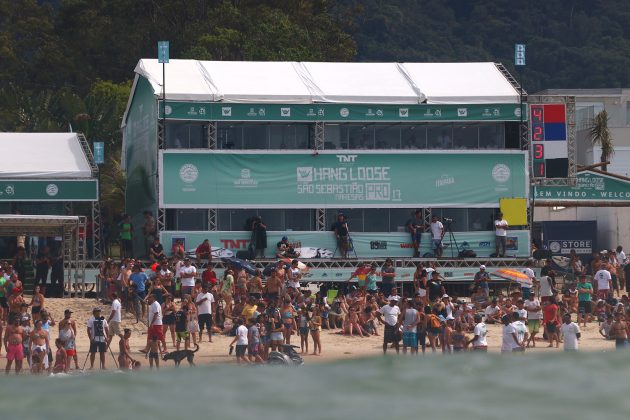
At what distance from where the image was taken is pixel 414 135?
36.3 metres

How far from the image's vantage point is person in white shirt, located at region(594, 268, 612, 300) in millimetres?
31938

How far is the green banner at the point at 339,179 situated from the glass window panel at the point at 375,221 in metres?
0.29

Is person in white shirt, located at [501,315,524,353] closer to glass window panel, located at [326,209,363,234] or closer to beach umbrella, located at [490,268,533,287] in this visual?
beach umbrella, located at [490,268,533,287]

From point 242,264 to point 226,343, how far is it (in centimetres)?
495

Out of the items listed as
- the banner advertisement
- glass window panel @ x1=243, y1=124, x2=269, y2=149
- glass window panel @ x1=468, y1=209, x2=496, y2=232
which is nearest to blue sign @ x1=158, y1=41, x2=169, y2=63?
glass window panel @ x1=243, y1=124, x2=269, y2=149

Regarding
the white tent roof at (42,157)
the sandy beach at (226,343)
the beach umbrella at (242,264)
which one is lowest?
the sandy beach at (226,343)

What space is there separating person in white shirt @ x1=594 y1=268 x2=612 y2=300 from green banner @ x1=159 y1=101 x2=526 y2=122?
19.1 feet

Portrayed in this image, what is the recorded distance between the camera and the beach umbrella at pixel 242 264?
31.6 meters

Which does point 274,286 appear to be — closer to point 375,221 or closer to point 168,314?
point 168,314

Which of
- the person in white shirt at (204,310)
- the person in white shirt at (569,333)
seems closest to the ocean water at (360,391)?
the person in white shirt at (569,333)

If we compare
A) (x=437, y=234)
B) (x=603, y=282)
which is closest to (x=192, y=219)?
(x=437, y=234)

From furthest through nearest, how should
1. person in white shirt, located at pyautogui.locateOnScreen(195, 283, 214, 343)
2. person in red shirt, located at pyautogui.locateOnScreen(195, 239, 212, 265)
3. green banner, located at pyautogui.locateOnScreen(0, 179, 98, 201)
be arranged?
green banner, located at pyautogui.locateOnScreen(0, 179, 98, 201)
person in red shirt, located at pyautogui.locateOnScreen(195, 239, 212, 265)
person in white shirt, located at pyautogui.locateOnScreen(195, 283, 214, 343)

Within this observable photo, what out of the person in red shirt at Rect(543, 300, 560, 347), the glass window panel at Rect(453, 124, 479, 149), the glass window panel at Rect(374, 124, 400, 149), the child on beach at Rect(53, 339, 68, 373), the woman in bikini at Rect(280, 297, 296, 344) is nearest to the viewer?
the child on beach at Rect(53, 339, 68, 373)

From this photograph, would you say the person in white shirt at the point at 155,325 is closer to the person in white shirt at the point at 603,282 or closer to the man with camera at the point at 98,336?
the man with camera at the point at 98,336
